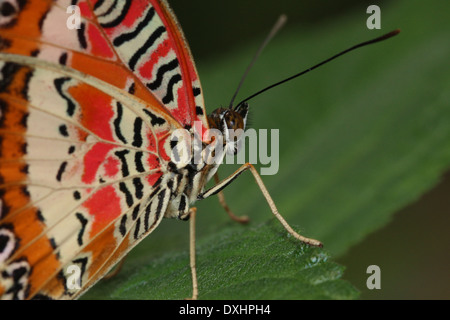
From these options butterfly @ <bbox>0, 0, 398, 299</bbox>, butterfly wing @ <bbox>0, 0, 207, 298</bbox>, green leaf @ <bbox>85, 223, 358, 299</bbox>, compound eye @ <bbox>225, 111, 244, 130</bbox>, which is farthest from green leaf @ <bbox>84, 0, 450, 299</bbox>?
compound eye @ <bbox>225, 111, 244, 130</bbox>

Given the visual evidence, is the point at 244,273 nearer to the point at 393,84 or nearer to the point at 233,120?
the point at 233,120

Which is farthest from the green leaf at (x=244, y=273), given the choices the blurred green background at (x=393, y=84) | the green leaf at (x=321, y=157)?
the blurred green background at (x=393, y=84)

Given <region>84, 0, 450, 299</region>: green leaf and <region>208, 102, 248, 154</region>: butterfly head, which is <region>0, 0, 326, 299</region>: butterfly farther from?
<region>84, 0, 450, 299</region>: green leaf

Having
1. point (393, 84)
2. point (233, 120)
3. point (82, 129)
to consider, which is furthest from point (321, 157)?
point (82, 129)

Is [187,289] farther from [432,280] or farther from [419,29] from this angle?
[419,29]

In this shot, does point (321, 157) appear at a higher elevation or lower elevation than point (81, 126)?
lower
